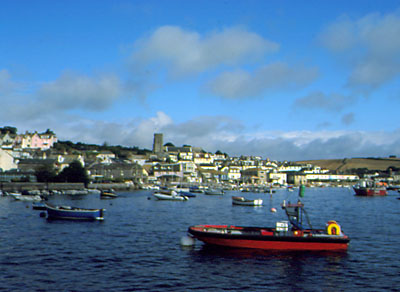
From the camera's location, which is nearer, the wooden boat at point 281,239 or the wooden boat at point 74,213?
the wooden boat at point 281,239

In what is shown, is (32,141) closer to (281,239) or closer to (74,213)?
(74,213)

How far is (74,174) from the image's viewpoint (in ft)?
419

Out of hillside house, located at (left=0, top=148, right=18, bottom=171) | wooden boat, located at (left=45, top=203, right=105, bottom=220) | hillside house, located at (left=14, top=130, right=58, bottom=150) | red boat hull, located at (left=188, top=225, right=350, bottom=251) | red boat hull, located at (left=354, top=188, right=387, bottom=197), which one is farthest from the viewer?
hillside house, located at (left=14, top=130, right=58, bottom=150)

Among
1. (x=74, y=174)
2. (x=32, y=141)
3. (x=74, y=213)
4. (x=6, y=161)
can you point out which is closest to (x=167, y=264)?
(x=74, y=213)

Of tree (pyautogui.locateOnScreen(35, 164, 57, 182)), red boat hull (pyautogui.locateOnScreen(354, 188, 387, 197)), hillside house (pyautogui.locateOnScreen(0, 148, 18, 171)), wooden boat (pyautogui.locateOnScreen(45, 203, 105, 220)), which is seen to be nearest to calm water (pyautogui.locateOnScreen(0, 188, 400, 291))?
wooden boat (pyautogui.locateOnScreen(45, 203, 105, 220))

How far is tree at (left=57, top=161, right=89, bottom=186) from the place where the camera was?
125869 millimetres

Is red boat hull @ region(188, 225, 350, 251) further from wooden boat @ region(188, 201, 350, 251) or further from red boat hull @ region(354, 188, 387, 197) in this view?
red boat hull @ region(354, 188, 387, 197)

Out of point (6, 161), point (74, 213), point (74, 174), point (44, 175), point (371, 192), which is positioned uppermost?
point (6, 161)

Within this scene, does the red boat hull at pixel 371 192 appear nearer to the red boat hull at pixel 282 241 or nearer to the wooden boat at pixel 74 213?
the wooden boat at pixel 74 213

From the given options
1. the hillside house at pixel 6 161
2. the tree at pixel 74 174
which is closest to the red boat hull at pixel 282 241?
the tree at pixel 74 174

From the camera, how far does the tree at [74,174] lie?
125869 millimetres

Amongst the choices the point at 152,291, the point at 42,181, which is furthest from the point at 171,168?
the point at 152,291

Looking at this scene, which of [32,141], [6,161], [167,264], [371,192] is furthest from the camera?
[32,141]

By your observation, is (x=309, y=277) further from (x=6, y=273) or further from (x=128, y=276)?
(x=6, y=273)
